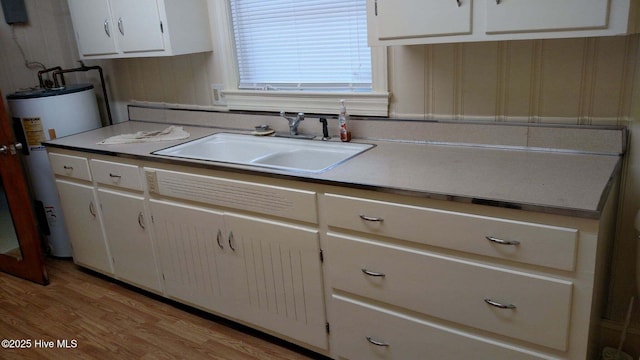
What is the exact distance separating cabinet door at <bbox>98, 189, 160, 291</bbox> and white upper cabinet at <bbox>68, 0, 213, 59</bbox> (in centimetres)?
83

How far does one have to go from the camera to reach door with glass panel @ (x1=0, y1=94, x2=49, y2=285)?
285 centimetres

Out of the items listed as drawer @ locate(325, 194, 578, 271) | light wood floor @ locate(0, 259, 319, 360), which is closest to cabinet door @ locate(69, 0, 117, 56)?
light wood floor @ locate(0, 259, 319, 360)

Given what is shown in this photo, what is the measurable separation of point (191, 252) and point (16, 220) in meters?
1.33

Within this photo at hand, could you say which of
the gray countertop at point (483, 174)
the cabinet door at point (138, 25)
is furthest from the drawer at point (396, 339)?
the cabinet door at point (138, 25)

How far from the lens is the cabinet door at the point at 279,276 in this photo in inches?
78.7

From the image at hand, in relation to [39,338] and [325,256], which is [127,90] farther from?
[325,256]

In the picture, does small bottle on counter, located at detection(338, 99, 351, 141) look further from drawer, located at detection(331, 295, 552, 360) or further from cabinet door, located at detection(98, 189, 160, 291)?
cabinet door, located at detection(98, 189, 160, 291)

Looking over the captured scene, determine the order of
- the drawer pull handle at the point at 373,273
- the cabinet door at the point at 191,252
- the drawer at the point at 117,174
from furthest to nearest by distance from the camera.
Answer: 1. the drawer at the point at 117,174
2. the cabinet door at the point at 191,252
3. the drawer pull handle at the point at 373,273

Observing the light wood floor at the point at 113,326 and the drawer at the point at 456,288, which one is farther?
the light wood floor at the point at 113,326

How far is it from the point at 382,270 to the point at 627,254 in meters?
0.96

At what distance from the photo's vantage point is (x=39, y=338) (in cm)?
249

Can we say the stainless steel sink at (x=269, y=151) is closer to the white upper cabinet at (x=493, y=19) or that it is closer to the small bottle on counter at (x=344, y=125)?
the small bottle on counter at (x=344, y=125)

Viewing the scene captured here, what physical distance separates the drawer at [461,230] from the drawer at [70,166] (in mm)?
1602

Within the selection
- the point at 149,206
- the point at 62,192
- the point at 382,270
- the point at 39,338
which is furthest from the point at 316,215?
the point at 62,192
